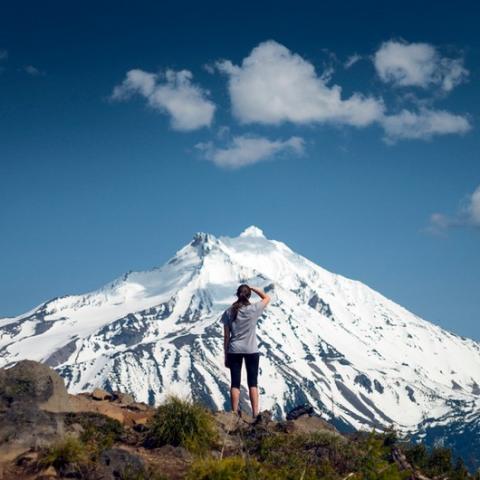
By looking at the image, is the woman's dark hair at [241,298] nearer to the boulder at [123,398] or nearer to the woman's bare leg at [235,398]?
the woman's bare leg at [235,398]

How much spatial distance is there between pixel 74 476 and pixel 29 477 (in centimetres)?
79

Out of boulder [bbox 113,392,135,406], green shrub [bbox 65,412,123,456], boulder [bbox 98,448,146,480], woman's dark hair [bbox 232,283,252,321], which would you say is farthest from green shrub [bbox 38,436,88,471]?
boulder [bbox 113,392,135,406]

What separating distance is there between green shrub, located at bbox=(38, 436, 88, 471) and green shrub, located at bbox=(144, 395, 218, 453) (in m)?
2.07

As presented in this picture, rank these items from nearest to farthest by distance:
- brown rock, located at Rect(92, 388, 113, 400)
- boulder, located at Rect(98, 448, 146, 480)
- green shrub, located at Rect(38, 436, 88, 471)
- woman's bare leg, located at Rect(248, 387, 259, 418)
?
boulder, located at Rect(98, 448, 146, 480)
green shrub, located at Rect(38, 436, 88, 471)
woman's bare leg, located at Rect(248, 387, 259, 418)
brown rock, located at Rect(92, 388, 113, 400)

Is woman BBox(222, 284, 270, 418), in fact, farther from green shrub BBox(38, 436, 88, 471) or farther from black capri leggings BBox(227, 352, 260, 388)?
green shrub BBox(38, 436, 88, 471)

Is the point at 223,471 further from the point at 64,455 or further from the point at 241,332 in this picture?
the point at 241,332

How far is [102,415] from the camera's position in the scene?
16266mm

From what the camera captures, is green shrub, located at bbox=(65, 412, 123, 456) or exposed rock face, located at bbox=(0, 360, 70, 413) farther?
exposed rock face, located at bbox=(0, 360, 70, 413)

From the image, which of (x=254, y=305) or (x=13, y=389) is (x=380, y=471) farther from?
(x=13, y=389)

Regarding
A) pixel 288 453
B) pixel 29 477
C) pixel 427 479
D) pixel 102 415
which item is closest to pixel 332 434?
pixel 288 453

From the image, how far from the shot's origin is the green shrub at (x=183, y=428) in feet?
45.5

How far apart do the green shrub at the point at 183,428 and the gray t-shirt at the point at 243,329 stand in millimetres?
1761

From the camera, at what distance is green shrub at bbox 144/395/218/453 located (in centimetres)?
1387

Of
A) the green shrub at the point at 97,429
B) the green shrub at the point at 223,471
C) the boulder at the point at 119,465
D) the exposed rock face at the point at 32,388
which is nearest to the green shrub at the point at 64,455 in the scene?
the boulder at the point at 119,465
